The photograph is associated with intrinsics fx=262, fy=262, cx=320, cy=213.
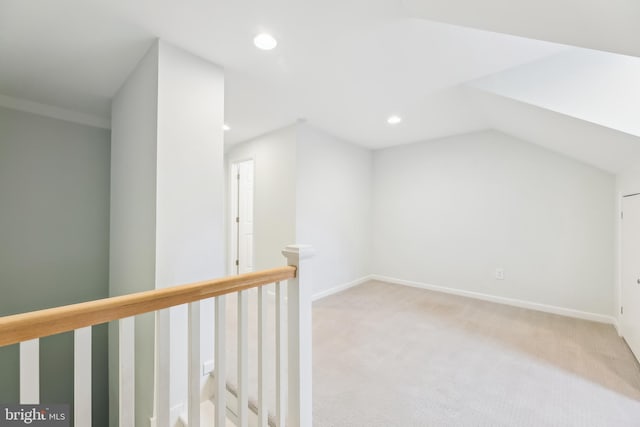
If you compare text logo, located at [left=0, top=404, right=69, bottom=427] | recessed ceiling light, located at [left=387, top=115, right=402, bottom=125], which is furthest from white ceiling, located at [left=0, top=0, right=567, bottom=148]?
text logo, located at [left=0, top=404, right=69, bottom=427]

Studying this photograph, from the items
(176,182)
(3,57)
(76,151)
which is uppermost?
(3,57)

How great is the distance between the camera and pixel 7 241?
8.09 feet

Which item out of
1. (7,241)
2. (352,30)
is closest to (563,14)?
(352,30)

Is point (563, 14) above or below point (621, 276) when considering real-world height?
above

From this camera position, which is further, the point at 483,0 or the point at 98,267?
the point at 98,267

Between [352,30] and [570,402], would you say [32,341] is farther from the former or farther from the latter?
[570,402]

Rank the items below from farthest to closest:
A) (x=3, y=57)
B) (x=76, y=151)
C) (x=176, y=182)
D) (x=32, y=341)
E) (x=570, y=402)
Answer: (x=76, y=151) < (x=3, y=57) < (x=176, y=182) < (x=570, y=402) < (x=32, y=341)

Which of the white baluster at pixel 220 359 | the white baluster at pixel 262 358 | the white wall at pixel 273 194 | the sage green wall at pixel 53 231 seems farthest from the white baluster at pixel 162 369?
the sage green wall at pixel 53 231

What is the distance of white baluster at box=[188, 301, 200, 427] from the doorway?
331cm

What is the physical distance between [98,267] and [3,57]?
2.00 meters

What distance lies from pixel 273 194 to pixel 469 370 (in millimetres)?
2812

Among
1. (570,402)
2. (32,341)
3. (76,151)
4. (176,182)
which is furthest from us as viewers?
(76,151)

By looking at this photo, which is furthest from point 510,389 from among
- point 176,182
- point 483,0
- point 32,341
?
point 176,182

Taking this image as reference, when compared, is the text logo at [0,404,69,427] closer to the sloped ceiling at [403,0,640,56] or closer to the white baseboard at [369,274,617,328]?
the sloped ceiling at [403,0,640,56]
